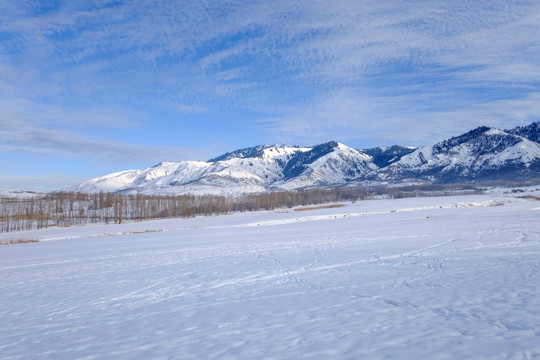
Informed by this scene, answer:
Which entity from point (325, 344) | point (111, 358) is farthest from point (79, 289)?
point (325, 344)

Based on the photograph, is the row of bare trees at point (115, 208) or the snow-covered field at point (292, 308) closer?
the snow-covered field at point (292, 308)

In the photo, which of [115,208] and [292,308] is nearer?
[292,308]

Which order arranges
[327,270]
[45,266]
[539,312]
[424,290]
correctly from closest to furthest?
[539,312] < [424,290] < [327,270] < [45,266]

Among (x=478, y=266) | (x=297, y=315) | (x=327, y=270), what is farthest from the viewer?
(x=327, y=270)

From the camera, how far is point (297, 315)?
31.8 feet

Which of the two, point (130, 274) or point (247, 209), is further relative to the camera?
point (247, 209)

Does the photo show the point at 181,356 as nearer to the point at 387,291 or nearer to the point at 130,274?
the point at 387,291

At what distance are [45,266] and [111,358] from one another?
1809cm

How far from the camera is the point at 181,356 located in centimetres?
756

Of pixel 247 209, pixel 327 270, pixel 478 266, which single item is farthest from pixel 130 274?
pixel 247 209

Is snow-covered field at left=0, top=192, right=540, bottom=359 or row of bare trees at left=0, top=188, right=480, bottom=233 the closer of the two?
snow-covered field at left=0, top=192, right=540, bottom=359

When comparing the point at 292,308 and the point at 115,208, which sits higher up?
the point at 115,208

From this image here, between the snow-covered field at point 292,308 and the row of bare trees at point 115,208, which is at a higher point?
the row of bare trees at point 115,208

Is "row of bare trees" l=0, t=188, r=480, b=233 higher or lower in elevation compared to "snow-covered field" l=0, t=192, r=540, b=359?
higher
